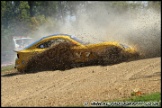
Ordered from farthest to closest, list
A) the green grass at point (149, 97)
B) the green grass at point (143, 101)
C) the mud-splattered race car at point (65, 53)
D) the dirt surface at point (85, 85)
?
the mud-splattered race car at point (65, 53), the dirt surface at point (85, 85), the green grass at point (149, 97), the green grass at point (143, 101)

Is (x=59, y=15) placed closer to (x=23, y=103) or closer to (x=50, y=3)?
(x=50, y=3)

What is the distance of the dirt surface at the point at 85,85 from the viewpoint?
9.42 m

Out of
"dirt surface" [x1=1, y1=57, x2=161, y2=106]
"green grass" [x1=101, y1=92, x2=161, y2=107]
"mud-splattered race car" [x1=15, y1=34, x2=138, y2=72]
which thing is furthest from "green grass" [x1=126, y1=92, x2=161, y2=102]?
"mud-splattered race car" [x1=15, y1=34, x2=138, y2=72]

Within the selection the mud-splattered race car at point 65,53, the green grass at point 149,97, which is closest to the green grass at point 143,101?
the green grass at point 149,97

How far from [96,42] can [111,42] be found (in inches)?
30.2

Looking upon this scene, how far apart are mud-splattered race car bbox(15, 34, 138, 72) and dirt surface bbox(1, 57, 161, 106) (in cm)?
73

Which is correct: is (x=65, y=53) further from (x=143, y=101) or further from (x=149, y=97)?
(x=143, y=101)

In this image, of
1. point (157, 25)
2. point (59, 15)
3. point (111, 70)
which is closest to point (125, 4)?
point (59, 15)

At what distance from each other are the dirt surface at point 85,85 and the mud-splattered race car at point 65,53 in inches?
28.9

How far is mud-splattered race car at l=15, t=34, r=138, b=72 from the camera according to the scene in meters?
16.2

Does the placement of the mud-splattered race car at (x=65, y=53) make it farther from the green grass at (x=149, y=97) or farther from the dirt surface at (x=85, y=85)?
the green grass at (x=149, y=97)

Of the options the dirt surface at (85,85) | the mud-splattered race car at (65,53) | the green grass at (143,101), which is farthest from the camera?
→ the mud-splattered race car at (65,53)

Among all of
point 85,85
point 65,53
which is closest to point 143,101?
point 85,85

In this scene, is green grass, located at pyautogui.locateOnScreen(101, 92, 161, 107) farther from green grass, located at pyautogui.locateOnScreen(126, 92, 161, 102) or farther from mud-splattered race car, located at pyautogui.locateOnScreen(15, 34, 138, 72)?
mud-splattered race car, located at pyautogui.locateOnScreen(15, 34, 138, 72)
